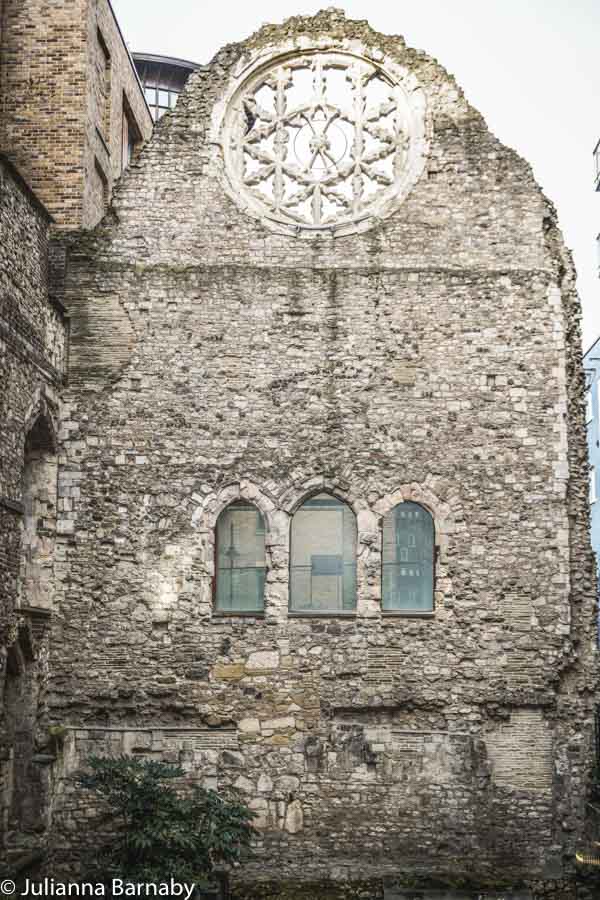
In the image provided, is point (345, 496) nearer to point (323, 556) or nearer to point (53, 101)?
point (323, 556)

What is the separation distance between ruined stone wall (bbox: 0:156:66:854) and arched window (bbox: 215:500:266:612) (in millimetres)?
2149

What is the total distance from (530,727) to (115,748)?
5.12m

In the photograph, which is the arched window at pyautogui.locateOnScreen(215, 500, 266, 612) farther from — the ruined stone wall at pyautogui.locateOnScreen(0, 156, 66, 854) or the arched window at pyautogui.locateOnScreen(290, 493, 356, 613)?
the ruined stone wall at pyautogui.locateOnScreen(0, 156, 66, 854)

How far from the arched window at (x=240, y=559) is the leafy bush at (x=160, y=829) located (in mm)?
2692

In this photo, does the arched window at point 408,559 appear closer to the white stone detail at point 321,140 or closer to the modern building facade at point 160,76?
the white stone detail at point 321,140

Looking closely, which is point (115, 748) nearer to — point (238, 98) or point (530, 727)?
point (530, 727)

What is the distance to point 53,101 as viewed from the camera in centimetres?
1570

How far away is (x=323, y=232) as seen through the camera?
1499 cm

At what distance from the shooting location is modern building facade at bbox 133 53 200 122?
33.2 metres

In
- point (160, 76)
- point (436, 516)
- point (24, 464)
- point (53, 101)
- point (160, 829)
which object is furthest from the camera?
point (160, 76)

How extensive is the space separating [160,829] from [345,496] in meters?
4.80

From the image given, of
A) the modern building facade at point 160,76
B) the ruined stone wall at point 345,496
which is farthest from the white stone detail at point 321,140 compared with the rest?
the modern building facade at point 160,76

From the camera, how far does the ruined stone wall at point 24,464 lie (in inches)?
492

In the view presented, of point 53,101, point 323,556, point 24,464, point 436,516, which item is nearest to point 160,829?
point 323,556
